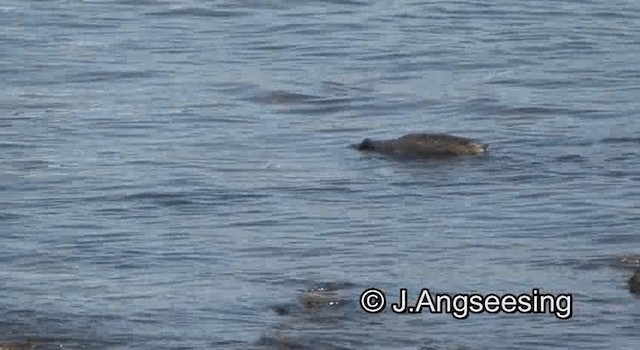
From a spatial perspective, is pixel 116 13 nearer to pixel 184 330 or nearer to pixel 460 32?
pixel 460 32

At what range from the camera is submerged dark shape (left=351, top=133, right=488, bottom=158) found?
1524 cm

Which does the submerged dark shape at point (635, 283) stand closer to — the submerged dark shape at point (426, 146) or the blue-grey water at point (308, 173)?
the blue-grey water at point (308, 173)

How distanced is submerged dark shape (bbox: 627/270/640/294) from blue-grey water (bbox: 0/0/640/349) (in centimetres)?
13

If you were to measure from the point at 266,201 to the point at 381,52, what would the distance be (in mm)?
6330

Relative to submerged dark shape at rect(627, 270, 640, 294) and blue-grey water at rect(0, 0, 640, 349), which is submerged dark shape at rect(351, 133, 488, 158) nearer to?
blue-grey water at rect(0, 0, 640, 349)

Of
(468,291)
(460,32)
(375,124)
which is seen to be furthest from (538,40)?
(468,291)

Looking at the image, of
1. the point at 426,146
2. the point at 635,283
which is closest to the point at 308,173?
the point at 426,146

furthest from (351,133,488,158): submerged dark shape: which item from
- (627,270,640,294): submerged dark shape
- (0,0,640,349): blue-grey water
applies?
(627,270,640,294): submerged dark shape

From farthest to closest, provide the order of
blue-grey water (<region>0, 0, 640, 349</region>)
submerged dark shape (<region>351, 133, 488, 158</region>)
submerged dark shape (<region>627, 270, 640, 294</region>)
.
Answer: submerged dark shape (<region>351, 133, 488, 158</region>), submerged dark shape (<region>627, 270, 640, 294</region>), blue-grey water (<region>0, 0, 640, 349</region>)

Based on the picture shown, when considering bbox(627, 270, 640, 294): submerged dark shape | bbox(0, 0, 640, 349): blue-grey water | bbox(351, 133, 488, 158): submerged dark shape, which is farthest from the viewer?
bbox(351, 133, 488, 158): submerged dark shape

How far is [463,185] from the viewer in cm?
1438

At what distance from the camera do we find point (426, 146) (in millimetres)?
15344

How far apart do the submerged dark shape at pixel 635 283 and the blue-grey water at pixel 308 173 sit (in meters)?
0.13

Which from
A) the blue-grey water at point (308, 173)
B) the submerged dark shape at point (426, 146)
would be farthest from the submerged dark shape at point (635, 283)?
the submerged dark shape at point (426, 146)
